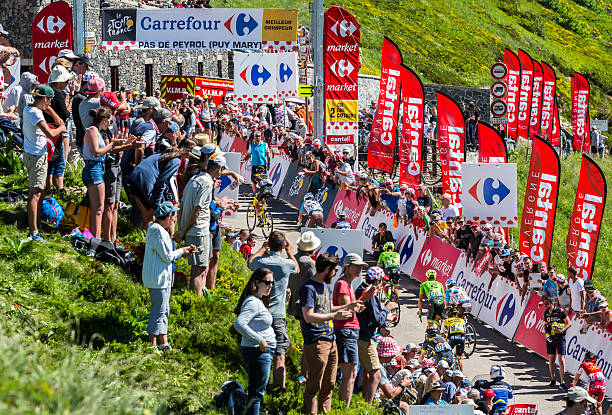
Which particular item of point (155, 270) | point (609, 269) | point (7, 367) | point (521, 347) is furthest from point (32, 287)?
point (609, 269)

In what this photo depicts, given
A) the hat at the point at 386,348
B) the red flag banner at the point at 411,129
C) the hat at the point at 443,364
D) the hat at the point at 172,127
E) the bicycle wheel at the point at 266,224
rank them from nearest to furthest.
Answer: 1. the hat at the point at 172,127
2. the hat at the point at 386,348
3. the hat at the point at 443,364
4. the bicycle wheel at the point at 266,224
5. the red flag banner at the point at 411,129

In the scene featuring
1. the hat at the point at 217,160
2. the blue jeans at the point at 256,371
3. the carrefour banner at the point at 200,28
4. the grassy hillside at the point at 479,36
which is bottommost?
the blue jeans at the point at 256,371

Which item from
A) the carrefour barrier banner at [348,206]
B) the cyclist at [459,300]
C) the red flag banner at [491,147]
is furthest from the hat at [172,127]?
the red flag banner at [491,147]

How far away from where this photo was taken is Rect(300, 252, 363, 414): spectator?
30.8 ft

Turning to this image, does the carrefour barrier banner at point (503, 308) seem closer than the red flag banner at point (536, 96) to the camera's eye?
Yes

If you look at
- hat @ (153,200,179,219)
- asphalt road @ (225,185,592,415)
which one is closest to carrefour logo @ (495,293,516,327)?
asphalt road @ (225,185,592,415)

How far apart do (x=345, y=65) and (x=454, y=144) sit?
353 cm

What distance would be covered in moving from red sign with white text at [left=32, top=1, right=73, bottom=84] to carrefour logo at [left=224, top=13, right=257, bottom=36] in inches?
442

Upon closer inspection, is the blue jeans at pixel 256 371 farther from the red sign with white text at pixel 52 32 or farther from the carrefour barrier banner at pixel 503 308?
the carrefour barrier banner at pixel 503 308

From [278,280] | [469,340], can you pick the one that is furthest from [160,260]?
[469,340]

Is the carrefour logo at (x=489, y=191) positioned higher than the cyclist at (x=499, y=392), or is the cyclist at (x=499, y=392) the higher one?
the carrefour logo at (x=489, y=191)

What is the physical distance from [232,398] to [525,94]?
99.1 feet

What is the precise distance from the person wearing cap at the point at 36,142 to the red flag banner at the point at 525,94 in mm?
27906

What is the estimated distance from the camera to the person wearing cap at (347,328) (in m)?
9.90
